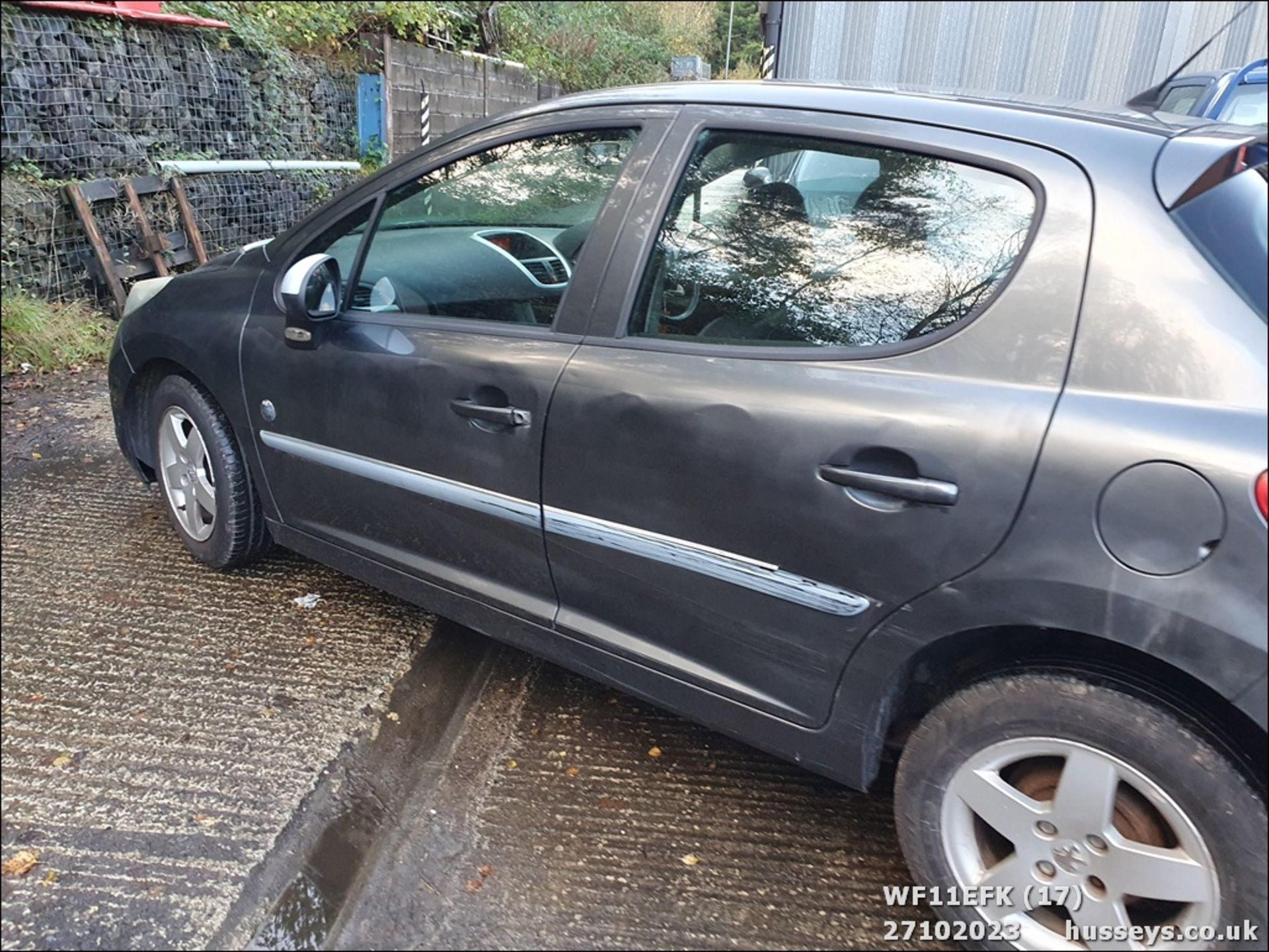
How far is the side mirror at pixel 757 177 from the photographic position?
228cm

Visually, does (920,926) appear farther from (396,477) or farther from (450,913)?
(396,477)

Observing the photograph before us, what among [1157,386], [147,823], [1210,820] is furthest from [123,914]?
[1157,386]

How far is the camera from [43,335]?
5879mm

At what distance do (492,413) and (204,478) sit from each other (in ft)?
5.14

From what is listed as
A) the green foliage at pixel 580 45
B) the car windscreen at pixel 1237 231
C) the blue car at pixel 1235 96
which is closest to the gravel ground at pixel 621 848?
the car windscreen at pixel 1237 231

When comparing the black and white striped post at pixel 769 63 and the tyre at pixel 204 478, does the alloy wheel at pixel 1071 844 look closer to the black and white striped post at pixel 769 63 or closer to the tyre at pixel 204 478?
the tyre at pixel 204 478

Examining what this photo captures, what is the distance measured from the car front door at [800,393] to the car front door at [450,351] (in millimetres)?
149

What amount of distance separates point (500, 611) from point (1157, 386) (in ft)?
5.63

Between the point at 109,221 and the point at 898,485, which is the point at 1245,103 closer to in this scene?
the point at 898,485

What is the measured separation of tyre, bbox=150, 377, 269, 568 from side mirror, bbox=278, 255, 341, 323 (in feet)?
2.21

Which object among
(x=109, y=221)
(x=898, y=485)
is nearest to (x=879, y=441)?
(x=898, y=485)

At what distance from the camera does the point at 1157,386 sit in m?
1.68

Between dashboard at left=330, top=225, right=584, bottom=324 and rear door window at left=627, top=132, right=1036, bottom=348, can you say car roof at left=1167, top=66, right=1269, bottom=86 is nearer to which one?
rear door window at left=627, top=132, right=1036, bottom=348

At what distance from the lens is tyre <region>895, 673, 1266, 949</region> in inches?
65.7
